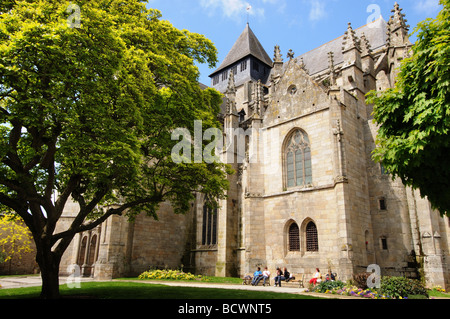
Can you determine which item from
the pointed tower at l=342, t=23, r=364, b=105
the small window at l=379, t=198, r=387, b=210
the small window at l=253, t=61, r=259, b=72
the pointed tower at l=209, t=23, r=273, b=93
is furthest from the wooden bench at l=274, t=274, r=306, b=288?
the small window at l=253, t=61, r=259, b=72

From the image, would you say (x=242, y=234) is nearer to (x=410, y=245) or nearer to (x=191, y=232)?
(x=191, y=232)

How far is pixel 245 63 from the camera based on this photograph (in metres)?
37.7

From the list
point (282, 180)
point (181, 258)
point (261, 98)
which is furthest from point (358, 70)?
point (181, 258)

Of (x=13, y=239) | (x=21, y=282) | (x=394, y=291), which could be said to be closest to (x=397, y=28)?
(x=394, y=291)

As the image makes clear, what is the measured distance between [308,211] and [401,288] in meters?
6.68

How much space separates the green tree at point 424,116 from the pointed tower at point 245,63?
26.9m

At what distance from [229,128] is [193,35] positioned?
10460mm

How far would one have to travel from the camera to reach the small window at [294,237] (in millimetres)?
17625

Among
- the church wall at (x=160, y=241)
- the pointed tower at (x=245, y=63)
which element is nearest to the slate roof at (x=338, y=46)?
the pointed tower at (x=245, y=63)

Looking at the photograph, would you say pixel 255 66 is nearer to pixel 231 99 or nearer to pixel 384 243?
pixel 231 99

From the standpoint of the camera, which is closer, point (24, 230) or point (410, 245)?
point (410, 245)

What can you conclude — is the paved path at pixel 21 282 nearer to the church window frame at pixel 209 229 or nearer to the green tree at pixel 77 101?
the green tree at pixel 77 101

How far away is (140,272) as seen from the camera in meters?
20.8

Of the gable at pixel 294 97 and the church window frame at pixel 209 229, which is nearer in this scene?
the gable at pixel 294 97
